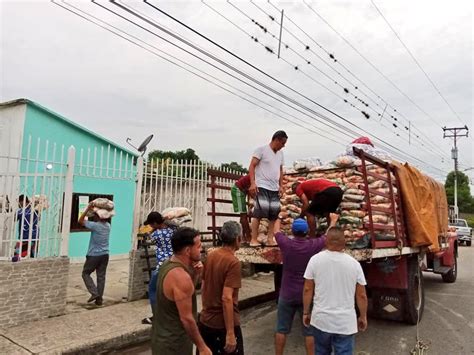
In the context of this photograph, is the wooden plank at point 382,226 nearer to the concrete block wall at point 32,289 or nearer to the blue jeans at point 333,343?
the blue jeans at point 333,343

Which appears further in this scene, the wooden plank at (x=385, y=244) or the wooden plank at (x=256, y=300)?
the wooden plank at (x=256, y=300)

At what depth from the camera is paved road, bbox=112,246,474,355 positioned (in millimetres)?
4777

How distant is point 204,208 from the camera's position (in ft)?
27.5

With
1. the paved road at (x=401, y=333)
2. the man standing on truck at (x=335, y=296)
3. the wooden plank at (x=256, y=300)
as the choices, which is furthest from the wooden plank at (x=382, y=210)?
the wooden plank at (x=256, y=300)

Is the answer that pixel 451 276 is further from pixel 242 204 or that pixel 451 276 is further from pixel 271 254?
pixel 271 254

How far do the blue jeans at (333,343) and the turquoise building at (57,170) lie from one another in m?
4.00

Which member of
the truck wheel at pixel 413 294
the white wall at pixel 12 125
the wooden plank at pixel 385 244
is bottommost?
the truck wheel at pixel 413 294

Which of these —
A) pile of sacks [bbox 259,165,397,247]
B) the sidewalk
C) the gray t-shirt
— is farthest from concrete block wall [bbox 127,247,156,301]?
pile of sacks [bbox 259,165,397,247]

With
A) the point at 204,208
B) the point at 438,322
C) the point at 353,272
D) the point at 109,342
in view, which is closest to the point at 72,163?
the point at 109,342

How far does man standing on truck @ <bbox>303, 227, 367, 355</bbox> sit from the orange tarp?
8.91ft

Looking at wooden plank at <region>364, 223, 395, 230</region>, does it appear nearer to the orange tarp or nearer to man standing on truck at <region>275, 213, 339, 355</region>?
the orange tarp

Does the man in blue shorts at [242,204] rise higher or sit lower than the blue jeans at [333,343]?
higher

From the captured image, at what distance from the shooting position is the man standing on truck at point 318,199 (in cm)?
472

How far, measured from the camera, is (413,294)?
5.67 metres
